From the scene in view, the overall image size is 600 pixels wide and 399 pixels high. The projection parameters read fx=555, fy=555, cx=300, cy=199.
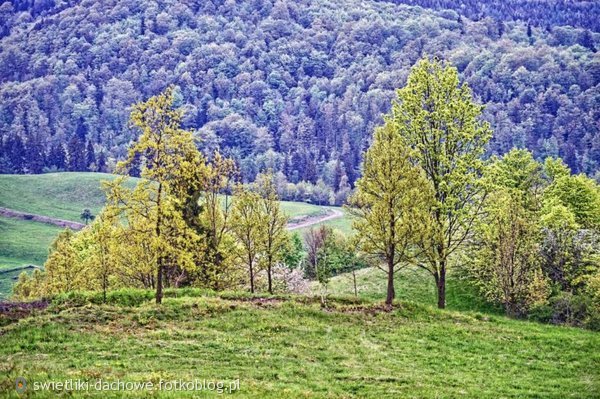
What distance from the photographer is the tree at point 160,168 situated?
36.7 m

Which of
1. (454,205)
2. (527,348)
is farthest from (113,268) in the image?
(527,348)

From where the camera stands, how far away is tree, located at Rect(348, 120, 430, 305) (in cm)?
3894

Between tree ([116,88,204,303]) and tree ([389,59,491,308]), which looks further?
tree ([389,59,491,308])

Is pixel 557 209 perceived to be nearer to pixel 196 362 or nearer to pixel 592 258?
pixel 592 258

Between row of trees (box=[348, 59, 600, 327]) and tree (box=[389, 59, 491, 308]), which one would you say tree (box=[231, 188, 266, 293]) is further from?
tree (box=[389, 59, 491, 308])

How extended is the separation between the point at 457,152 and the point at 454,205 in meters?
4.28

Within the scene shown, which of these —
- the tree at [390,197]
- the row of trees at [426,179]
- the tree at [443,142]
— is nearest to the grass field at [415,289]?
the row of trees at [426,179]

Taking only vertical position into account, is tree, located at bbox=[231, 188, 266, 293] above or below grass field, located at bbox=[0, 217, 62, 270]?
above

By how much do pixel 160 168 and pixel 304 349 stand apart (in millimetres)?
15786

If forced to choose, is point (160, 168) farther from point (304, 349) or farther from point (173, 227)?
point (304, 349)

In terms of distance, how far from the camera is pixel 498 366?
2861 centimetres

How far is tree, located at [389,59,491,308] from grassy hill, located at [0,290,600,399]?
21.4 ft

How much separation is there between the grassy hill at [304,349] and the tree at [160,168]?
13.0 ft

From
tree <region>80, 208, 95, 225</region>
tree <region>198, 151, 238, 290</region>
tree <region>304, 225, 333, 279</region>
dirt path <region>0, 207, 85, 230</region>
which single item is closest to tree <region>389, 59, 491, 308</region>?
tree <region>198, 151, 238, 290</region>
